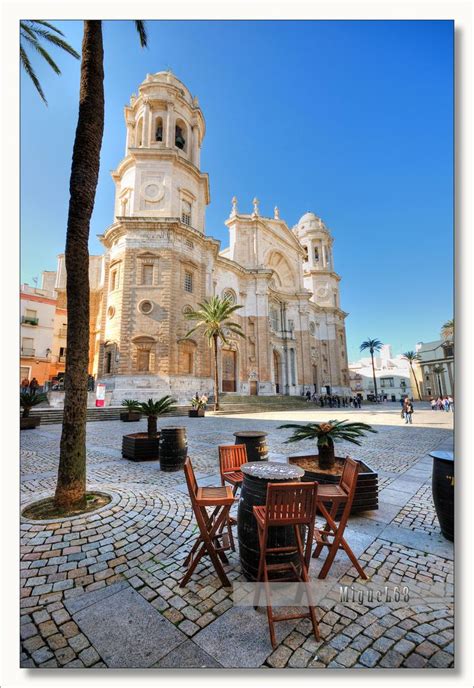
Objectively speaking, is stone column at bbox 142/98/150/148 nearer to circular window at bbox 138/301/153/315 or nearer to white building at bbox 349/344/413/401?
circular window at bbox 138/301/153/315

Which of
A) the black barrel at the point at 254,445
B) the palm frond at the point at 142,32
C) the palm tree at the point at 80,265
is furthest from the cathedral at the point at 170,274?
the palm frond at the point at 142,32

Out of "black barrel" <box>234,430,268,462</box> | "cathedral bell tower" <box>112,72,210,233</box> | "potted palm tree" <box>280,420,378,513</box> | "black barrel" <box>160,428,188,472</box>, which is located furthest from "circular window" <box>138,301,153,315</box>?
"potted palm tree" <box>280,420,378,513</box>

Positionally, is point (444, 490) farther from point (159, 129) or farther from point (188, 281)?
point (159, 129)

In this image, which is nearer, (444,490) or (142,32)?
(142,32)

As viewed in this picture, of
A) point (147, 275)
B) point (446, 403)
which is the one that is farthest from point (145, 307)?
point (446, 403)

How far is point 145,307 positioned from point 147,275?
8.51ft

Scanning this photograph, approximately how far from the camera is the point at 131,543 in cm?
297

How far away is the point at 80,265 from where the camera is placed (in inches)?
149

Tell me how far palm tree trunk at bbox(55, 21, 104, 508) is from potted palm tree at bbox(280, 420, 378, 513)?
8.74 ft

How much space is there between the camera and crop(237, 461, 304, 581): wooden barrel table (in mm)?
2201

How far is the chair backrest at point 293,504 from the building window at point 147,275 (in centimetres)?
2269

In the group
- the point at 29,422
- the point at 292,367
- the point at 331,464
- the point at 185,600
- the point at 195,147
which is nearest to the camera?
the point at 185,600

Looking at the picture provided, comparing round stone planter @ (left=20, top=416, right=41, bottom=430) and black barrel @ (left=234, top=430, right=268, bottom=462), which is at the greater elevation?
black barrel @ (left=234, top=430, right=268, bottom=462)
